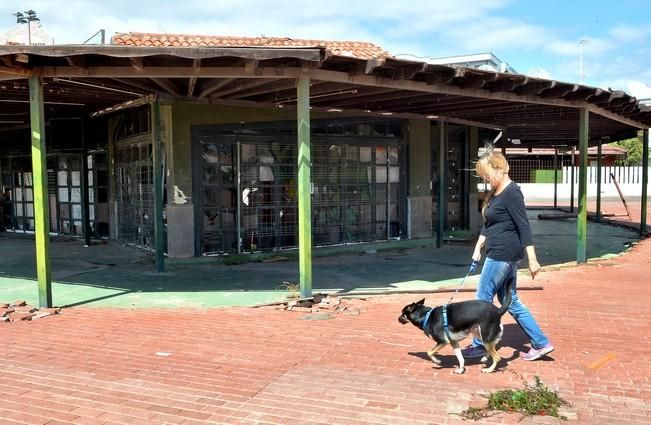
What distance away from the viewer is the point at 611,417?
3.82 meters

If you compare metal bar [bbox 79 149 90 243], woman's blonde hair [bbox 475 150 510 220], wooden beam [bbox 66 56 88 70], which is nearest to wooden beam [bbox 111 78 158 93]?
wooden beam [bbox 66 56 88 70]

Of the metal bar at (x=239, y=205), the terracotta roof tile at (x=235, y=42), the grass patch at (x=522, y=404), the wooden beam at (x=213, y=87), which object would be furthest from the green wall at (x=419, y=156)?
the grass patch at (x=522, y=404)

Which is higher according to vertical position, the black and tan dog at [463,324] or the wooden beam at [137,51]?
the wooden beam at [137,51]

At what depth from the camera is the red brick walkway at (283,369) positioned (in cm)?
396

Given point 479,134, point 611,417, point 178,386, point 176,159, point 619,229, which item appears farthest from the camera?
point 619,229

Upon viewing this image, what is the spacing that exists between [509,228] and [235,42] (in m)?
9.76

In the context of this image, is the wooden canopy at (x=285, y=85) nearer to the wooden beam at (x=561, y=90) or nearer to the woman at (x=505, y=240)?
the wooden beam at (x=561, y=90)

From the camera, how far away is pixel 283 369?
484 cm

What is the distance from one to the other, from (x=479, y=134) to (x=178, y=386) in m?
12.9

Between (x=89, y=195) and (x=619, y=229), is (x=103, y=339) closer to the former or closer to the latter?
(x=89, y=195)

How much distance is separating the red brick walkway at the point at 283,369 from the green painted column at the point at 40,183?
465 millimetres

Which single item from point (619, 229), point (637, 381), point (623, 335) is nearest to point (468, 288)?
point (623, 335)

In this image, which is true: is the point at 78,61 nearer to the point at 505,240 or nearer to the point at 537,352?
the point at 505,240

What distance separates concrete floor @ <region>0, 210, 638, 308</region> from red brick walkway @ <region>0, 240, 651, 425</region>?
0.81 meters
